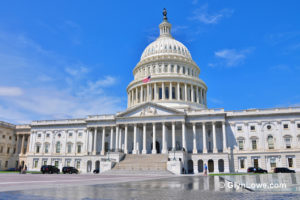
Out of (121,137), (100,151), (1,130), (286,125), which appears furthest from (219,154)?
(1,130)

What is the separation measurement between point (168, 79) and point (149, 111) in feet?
52.9

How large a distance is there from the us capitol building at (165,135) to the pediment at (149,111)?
0.40 feet

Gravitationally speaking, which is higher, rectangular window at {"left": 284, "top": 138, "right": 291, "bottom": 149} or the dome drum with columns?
the dome drum with columns

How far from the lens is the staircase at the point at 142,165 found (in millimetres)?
46469

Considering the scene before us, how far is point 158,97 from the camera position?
74750mm

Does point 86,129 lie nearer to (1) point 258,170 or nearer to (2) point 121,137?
(2) point 121,137

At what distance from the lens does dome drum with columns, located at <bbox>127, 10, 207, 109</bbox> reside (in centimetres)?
7406

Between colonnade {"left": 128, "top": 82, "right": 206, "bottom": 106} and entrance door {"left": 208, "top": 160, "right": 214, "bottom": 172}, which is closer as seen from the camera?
entrance door {"left": 208, "top": 160, "right": 214, "bottom": 172}

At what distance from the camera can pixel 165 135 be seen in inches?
2356

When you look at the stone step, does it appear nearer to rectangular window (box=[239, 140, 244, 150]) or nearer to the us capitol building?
the us capitol building

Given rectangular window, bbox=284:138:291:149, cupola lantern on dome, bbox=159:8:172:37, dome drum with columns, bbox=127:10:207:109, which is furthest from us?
→ cupola lantern on dome, bbox=159:8:172:37

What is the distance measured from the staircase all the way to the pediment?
1070cm

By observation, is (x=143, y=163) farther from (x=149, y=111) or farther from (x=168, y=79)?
(x=168, y=79)

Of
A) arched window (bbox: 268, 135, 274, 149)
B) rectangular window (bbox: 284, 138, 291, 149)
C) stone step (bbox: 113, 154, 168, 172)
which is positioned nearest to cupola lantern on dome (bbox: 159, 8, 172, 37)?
arched window (bbox: 268, 135, 274, 149)
